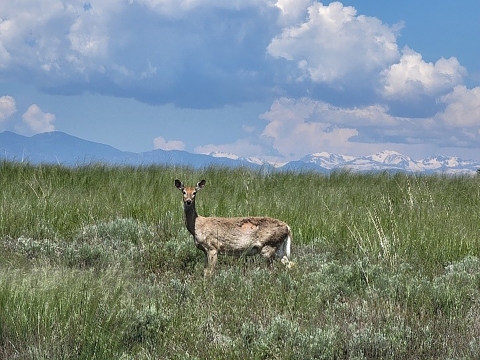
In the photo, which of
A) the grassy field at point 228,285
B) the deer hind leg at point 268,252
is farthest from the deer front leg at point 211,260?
the deer hind leg at point 268,252

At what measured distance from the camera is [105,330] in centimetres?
576

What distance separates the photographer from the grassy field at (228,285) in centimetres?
572

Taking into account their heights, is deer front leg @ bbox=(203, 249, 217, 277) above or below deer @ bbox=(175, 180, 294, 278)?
below

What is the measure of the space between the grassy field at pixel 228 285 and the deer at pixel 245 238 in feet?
0.66

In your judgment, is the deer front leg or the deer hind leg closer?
the deer front leg

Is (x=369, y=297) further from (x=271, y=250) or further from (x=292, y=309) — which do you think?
(x=271, y=250)

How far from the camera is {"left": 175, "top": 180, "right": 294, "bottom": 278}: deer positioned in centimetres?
854

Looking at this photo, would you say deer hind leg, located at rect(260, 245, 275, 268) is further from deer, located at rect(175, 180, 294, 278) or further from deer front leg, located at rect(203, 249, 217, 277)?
deer front leg, located at rect(203, 249, 217, 277)

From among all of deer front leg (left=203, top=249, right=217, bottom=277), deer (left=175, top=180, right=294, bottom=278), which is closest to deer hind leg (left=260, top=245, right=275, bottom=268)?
deer (left=175, top=180, right=294, bottom=278)

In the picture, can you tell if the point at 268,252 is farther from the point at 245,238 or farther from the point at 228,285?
the point at 228,285

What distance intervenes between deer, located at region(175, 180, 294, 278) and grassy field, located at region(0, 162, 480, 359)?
0.20 metres

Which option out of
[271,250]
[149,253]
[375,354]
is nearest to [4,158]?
[149,253]

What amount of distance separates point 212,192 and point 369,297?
7620mm

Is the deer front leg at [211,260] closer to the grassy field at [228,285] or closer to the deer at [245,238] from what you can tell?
the deer at [245,238]
